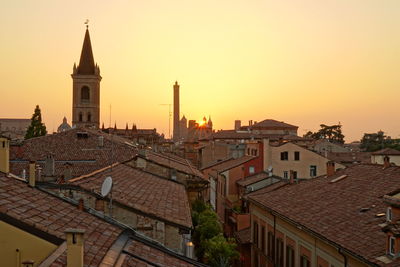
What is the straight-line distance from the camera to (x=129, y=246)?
10617 millimetres

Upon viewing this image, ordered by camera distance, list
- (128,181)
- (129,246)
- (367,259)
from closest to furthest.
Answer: (129,246)
(367,259)
(128,181)

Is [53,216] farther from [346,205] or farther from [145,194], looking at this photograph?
[346,205]

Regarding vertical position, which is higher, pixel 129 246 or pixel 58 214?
pixel 58 214

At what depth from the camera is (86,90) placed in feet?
358

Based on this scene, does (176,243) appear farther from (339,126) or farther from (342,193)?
(339,126)

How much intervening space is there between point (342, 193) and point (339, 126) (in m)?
106

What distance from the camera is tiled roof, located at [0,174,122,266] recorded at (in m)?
8.36

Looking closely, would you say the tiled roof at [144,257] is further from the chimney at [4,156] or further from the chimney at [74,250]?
the chimney at [4,156]

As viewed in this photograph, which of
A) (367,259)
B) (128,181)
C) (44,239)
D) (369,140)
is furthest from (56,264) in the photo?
(369,140)

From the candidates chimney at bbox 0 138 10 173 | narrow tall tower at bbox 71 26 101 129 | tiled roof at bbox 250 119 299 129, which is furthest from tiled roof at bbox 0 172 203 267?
narrow tall tower at bbox 71 26 101 129

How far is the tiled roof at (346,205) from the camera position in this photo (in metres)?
14.1

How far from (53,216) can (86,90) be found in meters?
103

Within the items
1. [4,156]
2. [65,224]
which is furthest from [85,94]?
[65,224]

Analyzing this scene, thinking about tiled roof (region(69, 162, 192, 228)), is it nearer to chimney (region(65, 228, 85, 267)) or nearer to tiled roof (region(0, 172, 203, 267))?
tiled roof (region(0, 172, 203, 267))
